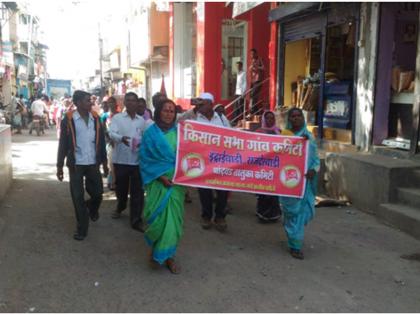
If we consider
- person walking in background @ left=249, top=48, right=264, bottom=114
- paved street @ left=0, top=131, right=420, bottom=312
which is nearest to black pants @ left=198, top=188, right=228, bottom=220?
paved street @ left=0, top=131, right=420, bottom=312

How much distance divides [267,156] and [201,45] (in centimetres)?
1023

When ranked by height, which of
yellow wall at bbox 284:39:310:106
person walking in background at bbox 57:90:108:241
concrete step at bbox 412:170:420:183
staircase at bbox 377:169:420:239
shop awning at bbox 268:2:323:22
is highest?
shop awning at bbox 268:2:323:22

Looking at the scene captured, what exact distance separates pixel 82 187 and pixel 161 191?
1402 mm

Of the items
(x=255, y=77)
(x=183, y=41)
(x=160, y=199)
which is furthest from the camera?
(x=183, y=41)

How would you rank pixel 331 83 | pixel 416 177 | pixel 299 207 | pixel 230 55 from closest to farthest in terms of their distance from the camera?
pixel 299 207 → pixel 416 177 → pixel 331 83 → pixel 230 55

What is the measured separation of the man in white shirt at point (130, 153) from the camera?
5625 mm

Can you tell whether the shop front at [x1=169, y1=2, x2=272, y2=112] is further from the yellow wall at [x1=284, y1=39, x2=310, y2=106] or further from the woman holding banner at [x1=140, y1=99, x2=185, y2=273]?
the woman holding banner at [x1=140, y1=99, x2=185, y2=273]

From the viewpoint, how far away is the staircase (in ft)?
18.5

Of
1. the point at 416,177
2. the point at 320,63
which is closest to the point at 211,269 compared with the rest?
the point at 416,177

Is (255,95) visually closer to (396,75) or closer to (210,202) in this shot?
(396,75)

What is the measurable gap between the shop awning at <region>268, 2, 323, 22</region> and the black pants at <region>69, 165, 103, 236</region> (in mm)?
5879

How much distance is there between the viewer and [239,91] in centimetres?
1293

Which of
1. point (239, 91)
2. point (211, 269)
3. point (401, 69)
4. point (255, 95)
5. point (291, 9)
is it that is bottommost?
point (211, 269)

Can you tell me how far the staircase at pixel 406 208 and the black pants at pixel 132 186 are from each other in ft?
10.8
